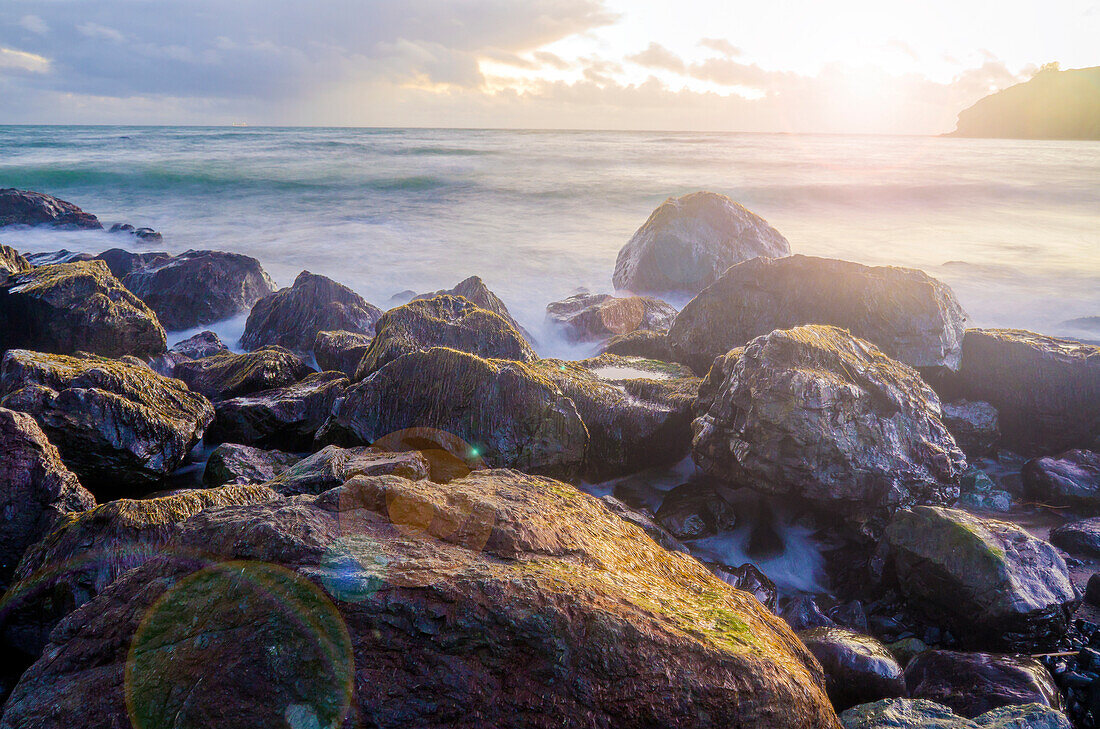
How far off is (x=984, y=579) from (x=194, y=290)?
37.2 ft

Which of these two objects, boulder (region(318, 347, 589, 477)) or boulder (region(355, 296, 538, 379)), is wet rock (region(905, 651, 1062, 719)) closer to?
boulder (region(318, 347, 589, 477))

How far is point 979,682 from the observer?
10.6 feet

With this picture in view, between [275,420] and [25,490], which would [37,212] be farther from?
[25,490]

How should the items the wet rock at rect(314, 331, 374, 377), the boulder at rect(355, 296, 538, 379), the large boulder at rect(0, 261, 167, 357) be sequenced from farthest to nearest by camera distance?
the wet rock at rect(314, 331, 374, 377), the large boulder at rect(0, 261, 167, 357), the boulder at rect(355, 296, 538, 379)

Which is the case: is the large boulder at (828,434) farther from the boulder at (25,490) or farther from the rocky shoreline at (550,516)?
the boulder at (25,490)

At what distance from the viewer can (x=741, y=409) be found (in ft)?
15.6

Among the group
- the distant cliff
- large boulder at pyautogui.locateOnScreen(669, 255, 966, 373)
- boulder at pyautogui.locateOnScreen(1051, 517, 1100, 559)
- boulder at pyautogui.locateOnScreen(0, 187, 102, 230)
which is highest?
the distant cliff

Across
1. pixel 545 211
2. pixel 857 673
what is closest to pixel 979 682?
pixel 857 673

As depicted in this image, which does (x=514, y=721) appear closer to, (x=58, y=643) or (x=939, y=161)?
(x=58, y=643)

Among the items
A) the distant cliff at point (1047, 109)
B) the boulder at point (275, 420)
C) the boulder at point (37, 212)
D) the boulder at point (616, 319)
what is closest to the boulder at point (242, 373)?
the boulder at point (275, 420)

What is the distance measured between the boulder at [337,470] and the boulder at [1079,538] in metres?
4.75

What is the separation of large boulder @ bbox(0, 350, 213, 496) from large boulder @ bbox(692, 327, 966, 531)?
14.2 ft

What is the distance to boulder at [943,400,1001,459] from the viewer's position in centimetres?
604

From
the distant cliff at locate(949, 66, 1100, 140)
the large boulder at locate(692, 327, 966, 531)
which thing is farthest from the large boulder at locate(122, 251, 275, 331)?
the distant cliff at locate(949, 66, 1100, 140)
